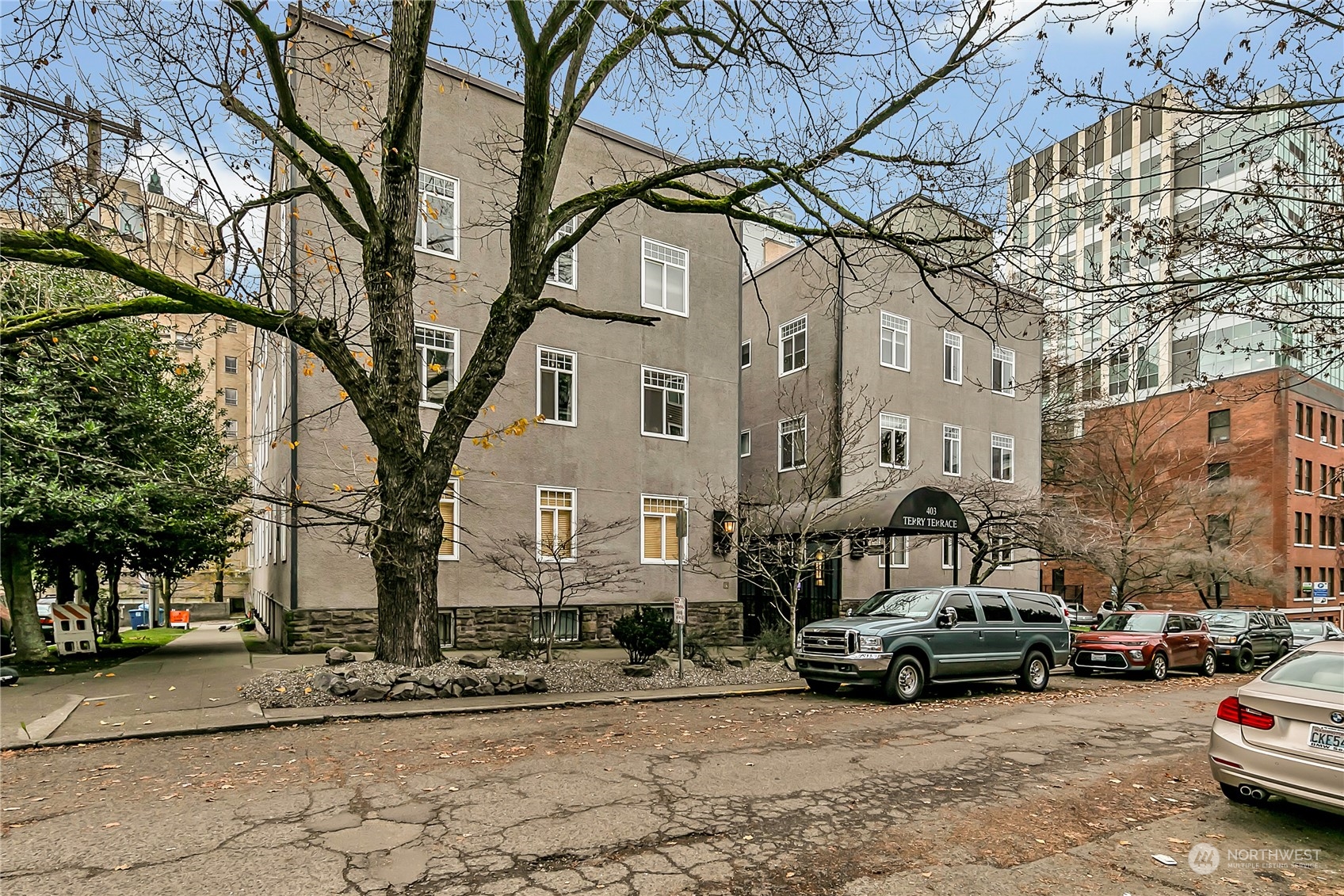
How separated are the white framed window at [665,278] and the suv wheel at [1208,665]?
15.7 metres

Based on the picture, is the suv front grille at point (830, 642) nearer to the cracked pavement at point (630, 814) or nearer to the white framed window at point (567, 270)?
the cracked pavement at point (630, 814)

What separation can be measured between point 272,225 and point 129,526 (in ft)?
26.3

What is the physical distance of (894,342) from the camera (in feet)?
83.9

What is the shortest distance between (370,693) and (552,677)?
318 cm

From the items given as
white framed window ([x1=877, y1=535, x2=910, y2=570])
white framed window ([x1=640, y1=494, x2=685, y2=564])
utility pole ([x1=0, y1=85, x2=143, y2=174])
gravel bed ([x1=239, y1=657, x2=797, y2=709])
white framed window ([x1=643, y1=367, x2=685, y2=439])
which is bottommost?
gravel bed ([x1=239, y1=657, x2=797, y2=709])

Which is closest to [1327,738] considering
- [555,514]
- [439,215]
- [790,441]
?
[555,514]

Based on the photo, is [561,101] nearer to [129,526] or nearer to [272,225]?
[272,225]

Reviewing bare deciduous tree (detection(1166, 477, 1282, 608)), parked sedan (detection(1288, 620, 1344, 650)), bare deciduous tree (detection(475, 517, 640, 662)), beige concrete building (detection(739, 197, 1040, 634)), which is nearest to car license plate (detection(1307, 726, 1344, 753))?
bare deciduous tree (detection(475, 517, 640, 662))

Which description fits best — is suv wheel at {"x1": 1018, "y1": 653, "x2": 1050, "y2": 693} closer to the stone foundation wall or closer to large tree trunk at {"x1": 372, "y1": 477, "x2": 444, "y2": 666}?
the stone foundation wall

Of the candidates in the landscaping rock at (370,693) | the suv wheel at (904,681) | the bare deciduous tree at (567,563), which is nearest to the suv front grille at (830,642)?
the suv wheel at (904,681)

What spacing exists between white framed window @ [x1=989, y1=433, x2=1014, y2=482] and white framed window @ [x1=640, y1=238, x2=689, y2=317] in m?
12.9

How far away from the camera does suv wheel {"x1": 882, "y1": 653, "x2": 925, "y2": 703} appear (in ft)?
41.7

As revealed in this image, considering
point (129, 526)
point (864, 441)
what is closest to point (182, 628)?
point (129, 526)

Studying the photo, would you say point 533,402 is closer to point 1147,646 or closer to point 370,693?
point 370,693
